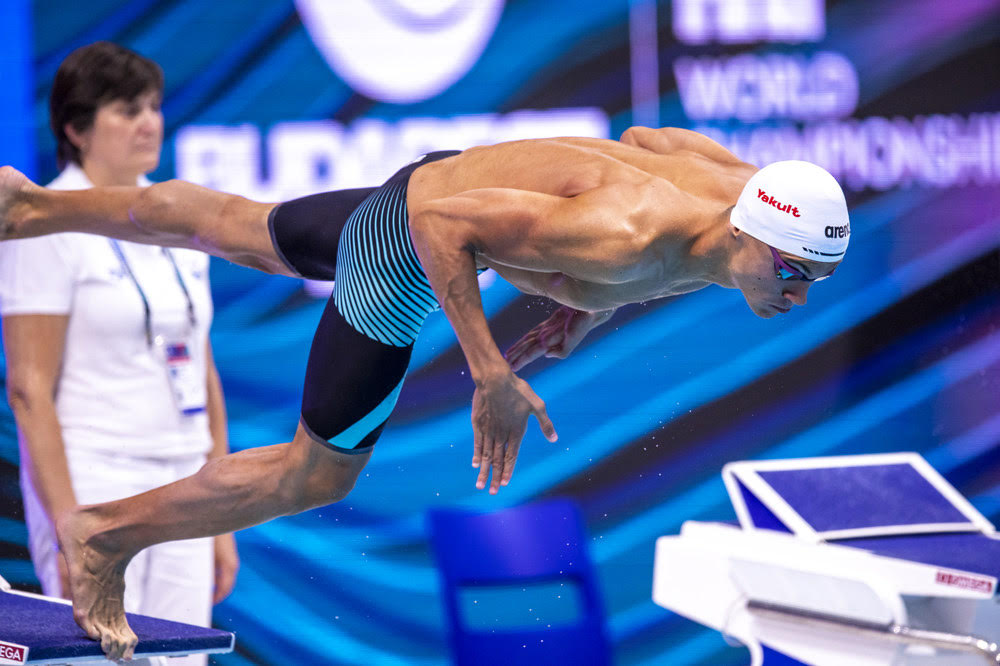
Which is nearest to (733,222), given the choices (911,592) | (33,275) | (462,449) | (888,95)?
(911,592)

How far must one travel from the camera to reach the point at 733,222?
8.57ft

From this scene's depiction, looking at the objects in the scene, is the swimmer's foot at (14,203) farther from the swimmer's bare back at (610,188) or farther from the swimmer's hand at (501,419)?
the swimmer's hand at (501,419)

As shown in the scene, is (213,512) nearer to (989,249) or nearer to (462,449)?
(462,449)

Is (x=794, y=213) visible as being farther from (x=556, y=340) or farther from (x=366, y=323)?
(x=366, y=323)

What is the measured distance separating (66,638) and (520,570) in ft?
7.04

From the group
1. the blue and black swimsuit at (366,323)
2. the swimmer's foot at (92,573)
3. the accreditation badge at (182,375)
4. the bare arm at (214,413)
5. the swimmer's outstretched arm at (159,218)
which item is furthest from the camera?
the bare arm at (214,413)

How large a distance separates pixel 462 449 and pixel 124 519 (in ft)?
6.97

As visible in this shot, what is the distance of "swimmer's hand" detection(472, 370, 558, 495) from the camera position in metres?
2.50

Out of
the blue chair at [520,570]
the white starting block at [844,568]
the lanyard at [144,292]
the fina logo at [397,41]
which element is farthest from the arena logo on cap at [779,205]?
the fina logo at [397,41]

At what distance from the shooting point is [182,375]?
3.32 m

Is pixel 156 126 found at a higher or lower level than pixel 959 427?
higher

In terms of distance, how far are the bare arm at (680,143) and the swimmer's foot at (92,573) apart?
1.79m

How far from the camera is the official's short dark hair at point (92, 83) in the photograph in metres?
3.36

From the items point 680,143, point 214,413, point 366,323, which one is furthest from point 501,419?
point 214,413
